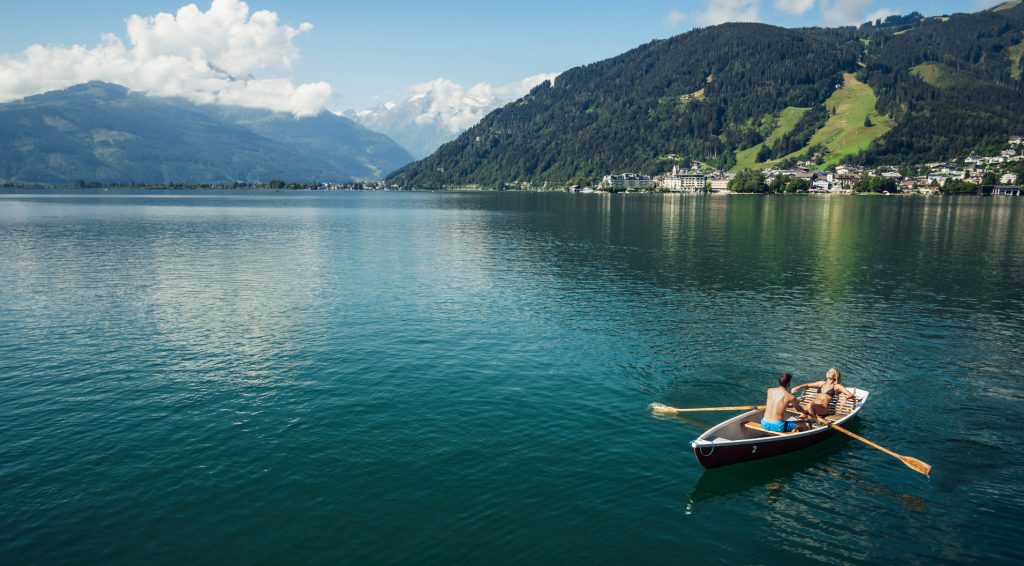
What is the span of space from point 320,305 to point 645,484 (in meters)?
40.5

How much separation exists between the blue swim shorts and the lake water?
1771 mm

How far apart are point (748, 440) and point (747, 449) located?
1.96 feet

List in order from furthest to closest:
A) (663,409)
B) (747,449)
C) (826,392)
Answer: (663,409) → (826,392) → (747,449)

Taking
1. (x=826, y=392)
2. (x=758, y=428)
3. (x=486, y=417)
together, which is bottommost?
(x=486, y=417)


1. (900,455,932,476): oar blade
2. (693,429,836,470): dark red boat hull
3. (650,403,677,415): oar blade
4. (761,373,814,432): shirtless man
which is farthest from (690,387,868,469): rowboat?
(650,403,677,415): oar blade

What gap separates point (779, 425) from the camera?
2723 centimetres

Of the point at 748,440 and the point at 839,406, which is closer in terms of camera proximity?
the point at 748,440

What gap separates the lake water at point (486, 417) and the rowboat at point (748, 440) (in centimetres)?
78

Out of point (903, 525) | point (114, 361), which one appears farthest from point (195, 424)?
point (903, 525)

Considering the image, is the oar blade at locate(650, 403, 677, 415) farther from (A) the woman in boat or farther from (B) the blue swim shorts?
(A) the woman in boat

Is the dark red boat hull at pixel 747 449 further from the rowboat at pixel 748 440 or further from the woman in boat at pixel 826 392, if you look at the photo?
the woman in boat at pixel 826 392

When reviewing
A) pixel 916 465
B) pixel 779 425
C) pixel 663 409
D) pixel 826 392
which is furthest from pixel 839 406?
pixel 663 409

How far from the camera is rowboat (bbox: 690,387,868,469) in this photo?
2588cm

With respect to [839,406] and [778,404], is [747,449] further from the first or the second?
[839,406]
